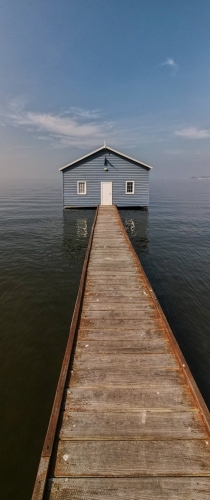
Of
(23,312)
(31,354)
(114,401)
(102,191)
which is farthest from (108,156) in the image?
(114,401)

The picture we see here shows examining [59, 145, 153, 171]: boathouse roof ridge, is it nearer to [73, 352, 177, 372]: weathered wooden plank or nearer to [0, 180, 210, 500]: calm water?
[0, 180, 210, 500]: calm water

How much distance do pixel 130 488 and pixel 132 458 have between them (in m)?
0.27

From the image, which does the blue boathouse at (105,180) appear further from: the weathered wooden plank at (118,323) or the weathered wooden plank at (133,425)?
the weathered wooden plank at (133,425)

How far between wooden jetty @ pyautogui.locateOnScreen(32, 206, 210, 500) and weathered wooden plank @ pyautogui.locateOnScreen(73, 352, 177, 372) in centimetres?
2

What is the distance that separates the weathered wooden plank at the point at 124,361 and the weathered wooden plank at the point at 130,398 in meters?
0.38

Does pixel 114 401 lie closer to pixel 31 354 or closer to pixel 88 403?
pixel 88 403

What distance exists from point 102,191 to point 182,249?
12.0 meters

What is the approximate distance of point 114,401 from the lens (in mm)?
3523

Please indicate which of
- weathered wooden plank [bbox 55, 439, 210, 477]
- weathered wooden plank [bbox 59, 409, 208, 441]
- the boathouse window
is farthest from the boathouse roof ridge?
weathered wooden plank [bbox 55, 439, 210, 477]

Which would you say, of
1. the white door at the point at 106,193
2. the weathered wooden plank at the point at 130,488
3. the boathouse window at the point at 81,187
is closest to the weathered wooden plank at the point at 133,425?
the weathered wooden plank at the point at 130,488

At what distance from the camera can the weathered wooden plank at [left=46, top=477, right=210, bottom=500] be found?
8.22ft

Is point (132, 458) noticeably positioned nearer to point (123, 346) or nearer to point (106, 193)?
point (123, 346)

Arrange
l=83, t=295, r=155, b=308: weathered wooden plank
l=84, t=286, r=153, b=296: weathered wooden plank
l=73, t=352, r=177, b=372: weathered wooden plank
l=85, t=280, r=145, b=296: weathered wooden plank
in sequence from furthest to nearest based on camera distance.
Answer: l=85, t=280, r=145, b=296: weathered wooden plank < l=84, t=286, r=153, b=296: weathered wooden plank < l=83, t=295, r=155, b=308: weathered wooden plank < l=73, t=352, r=177, b=372: weathered wooden plank

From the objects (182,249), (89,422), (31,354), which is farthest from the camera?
(182,249)
